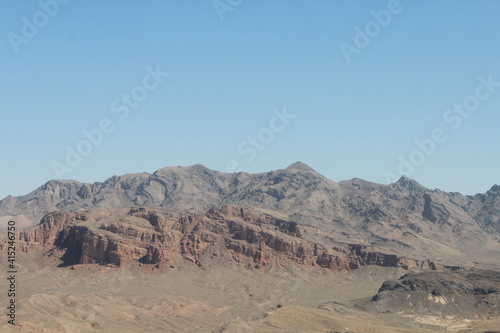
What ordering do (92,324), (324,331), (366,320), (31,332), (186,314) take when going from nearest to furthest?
(31,332)
(324,331)
(92,324)
(366,320)
(186,314)

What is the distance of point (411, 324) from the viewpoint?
600ft

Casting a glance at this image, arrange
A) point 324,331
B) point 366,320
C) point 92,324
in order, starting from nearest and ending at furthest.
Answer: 1. point 324,331
2. point 92,324
3. point 366,320

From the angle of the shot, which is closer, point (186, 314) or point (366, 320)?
point (366, 320)

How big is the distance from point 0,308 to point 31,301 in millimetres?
8126

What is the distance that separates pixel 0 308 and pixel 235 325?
66130 millimetres

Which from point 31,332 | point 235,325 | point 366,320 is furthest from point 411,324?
point 31,332

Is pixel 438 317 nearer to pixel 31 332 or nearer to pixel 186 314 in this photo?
pixel 186 314

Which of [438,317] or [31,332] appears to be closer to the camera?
[31,332]

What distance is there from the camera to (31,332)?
134250 mm

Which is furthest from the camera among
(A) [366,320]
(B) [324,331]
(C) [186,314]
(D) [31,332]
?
(C) [186,314]

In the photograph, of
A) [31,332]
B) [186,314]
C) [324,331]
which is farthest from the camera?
[186,314]

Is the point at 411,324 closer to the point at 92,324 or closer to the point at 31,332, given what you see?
the point at 92,324

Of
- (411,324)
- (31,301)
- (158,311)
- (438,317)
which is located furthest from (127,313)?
(438,317)

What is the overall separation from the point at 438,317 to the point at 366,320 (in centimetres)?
2951
